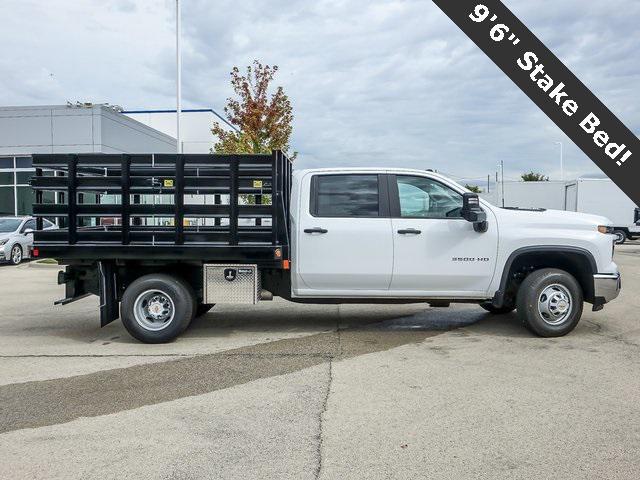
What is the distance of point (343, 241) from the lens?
23.6 feet

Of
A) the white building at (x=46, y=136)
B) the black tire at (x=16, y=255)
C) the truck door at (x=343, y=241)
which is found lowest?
the black tire at (x=16, y=255)

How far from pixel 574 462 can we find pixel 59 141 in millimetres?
27251

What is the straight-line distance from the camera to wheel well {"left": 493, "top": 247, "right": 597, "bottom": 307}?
286 inches

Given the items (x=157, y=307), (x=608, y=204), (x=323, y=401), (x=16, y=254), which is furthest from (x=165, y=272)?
(x=608, y=204)

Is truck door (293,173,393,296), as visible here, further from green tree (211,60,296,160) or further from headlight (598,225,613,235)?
green tree (211,60,296,160)

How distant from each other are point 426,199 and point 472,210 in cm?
61

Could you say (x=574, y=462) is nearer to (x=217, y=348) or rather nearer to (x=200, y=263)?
(x=217, y=348)

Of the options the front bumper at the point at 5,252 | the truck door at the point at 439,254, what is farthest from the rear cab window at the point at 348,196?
the front bumper at the point at 5,252

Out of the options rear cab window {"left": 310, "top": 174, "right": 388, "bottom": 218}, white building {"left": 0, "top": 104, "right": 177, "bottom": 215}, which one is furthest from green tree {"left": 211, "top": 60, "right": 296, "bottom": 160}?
rear cab window {"left": 310, "top": 174, "right": 388, "bottom": 218}

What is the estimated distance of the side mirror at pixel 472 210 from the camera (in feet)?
23.1

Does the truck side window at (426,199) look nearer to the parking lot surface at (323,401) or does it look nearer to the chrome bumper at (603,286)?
the parking lot surface at (323,401)

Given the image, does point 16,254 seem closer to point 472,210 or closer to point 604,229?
point 472,210

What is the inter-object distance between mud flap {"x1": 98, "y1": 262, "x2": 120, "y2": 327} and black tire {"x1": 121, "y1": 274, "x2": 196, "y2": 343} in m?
0.26

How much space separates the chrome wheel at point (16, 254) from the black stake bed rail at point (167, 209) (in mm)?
12615
